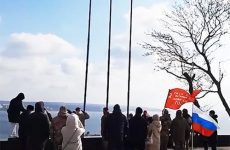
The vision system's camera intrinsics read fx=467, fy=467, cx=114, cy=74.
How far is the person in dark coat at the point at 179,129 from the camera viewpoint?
53.2 ft

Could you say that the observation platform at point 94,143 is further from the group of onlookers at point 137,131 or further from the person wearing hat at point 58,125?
the person wearing hat at point 58,125

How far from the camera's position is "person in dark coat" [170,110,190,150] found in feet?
53.2

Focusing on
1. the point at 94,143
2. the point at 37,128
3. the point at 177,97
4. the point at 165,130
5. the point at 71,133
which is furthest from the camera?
the point at 177,97

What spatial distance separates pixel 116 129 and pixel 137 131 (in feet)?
2.12

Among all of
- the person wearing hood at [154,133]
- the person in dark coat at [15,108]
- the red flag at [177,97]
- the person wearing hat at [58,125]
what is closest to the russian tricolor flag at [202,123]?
the red flag at [177,97]

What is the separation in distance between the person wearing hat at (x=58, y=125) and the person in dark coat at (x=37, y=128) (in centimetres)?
46

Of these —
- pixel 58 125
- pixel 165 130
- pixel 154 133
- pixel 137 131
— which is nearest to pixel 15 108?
pixel 58 125

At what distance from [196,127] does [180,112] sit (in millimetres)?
1177

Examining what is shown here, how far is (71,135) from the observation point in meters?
11.0

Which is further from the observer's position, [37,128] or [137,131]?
[137,131]

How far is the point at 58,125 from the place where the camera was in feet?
42.2

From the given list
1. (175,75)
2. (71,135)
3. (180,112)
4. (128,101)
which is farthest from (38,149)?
(175,75)

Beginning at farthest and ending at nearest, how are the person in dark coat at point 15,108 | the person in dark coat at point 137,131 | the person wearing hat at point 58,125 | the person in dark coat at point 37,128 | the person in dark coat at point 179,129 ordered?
Answer: the person in dark coat at point 179,129, the person in dark coat at point 137,131, the person in dark coat at point 15,108, the person wearing hat at point 58,125, the person in dark coat at point 37,128

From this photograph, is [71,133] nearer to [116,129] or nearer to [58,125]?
[58,125]
